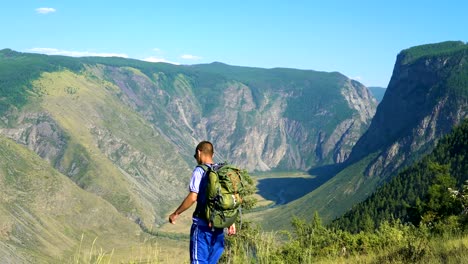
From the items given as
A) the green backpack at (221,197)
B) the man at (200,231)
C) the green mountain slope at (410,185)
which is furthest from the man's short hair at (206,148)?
the green mountain slope at (410,185)

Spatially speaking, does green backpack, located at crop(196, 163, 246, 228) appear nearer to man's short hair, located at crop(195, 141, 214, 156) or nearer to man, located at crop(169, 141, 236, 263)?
man, located at crop(169, 141, 236, 263)

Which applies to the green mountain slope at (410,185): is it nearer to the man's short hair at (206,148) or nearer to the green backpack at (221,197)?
the man's short hair at (206,148)

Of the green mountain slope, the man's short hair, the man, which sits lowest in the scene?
the green mountain slope

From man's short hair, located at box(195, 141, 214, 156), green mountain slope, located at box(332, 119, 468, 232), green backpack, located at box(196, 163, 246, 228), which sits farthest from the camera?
green mountain slope, located at box(332, 119, 468, 232)

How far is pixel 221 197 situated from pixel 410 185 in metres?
179

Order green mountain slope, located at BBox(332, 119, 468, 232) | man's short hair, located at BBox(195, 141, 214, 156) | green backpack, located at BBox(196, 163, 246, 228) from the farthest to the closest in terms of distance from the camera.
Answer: green mountain slope, located at BBox(332, 119, 468, 232) → man's short hair, located at BBox(195, 141, 214, 156) → green backpack, located at BBox(196, 163, 246, 228)

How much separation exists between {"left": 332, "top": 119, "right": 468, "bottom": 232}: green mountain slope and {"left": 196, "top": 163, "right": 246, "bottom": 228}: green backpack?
139 meters

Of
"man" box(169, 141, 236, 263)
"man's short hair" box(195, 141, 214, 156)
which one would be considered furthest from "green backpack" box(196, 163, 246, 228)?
"man's short hair" box(195, 141, 214, 156)

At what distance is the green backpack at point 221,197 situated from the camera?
12.5 m

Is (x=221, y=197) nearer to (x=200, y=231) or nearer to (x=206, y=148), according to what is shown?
(x=200, y=231)

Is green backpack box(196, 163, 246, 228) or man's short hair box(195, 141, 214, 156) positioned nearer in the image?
green backpack box(196, 163, 246, 228)

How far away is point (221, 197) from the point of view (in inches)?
492

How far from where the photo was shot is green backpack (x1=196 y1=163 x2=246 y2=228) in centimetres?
1248

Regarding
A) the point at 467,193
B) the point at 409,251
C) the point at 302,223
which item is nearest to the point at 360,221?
the point at 302,223
